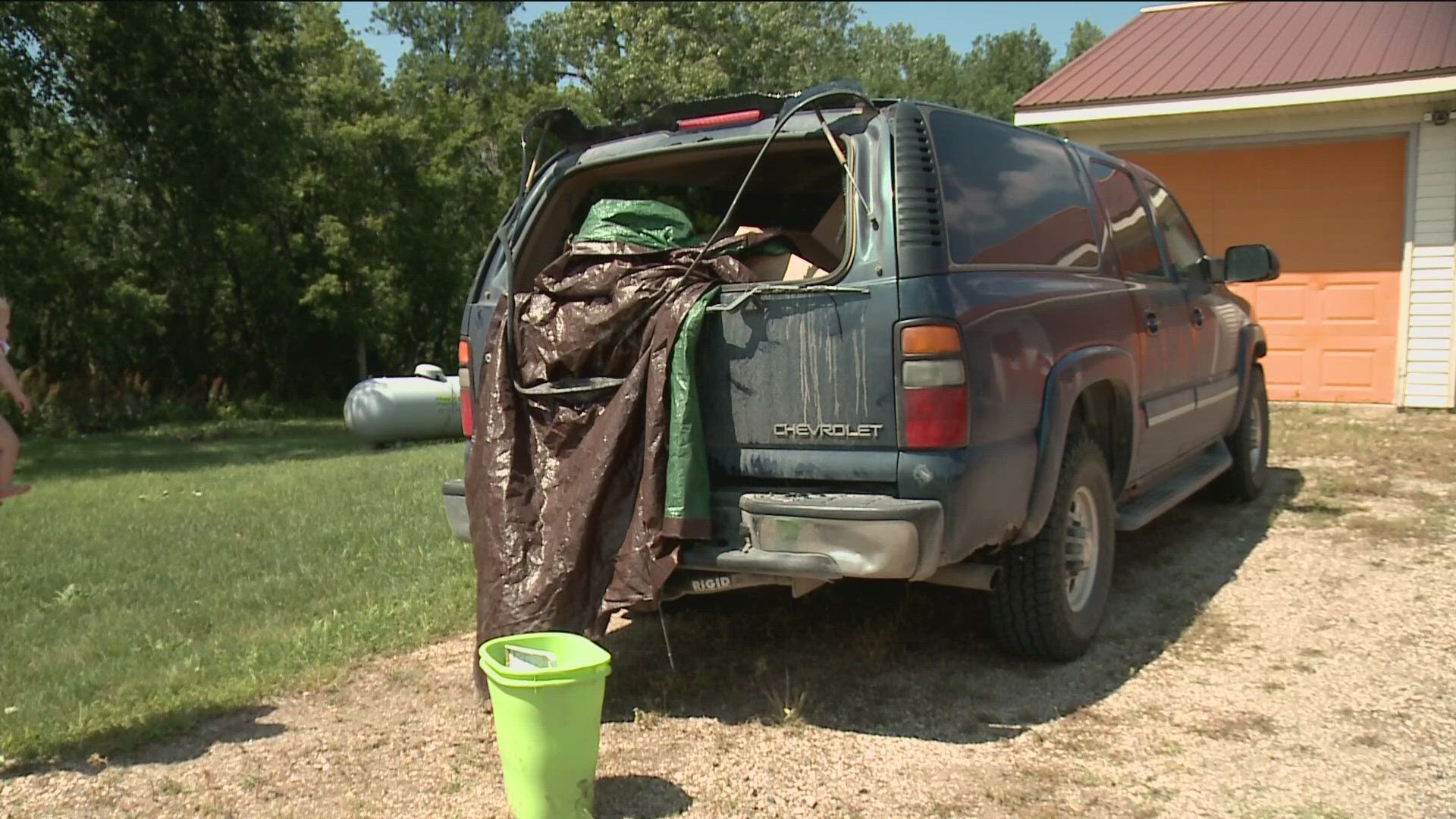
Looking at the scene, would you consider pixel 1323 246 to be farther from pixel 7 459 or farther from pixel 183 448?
pixel 183 448

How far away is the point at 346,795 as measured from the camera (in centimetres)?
368

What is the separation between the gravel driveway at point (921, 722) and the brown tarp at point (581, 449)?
536mm

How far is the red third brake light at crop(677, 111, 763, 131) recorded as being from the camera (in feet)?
14.2

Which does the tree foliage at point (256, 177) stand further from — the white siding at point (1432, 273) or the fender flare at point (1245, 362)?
the white siding at point (1432, 273)

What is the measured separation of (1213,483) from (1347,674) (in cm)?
326

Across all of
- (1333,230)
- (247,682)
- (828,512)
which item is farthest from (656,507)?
(1333,230)

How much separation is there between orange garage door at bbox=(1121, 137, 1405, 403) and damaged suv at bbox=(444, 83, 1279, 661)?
24.4ft

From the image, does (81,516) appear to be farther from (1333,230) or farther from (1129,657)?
(1333,230)

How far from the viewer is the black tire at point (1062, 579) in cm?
438

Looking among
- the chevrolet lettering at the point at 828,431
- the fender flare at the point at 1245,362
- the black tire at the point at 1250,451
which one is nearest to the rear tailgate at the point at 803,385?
the chevrolet lettering at the point at 828,431

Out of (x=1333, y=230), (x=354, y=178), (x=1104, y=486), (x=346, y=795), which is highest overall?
(x=354, y=178)

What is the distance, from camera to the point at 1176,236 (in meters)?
6.48

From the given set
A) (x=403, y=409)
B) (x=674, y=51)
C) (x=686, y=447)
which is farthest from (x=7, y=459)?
(x=674, y=51)

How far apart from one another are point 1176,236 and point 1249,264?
17.7 inches
